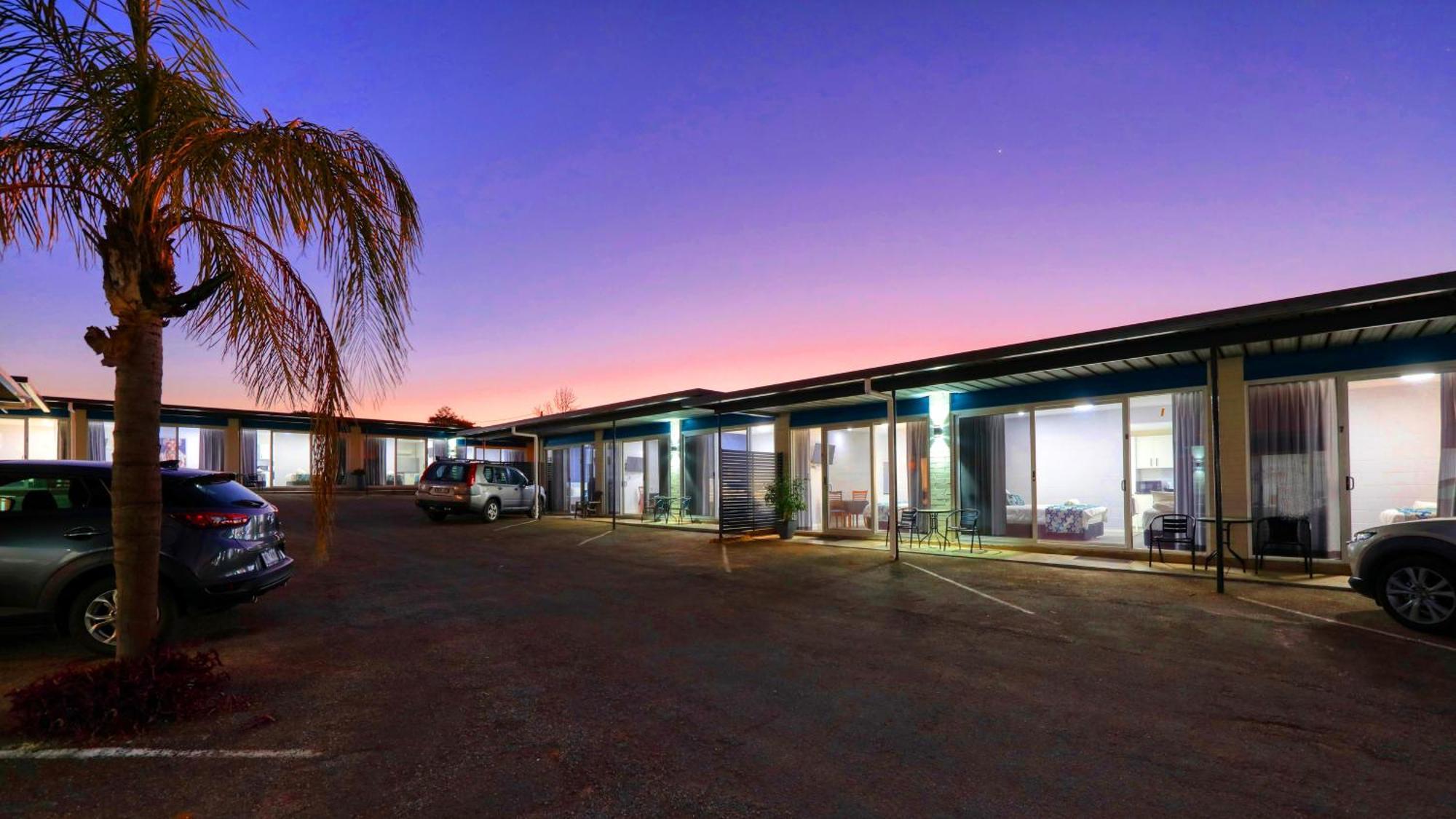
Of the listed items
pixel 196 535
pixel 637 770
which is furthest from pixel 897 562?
pixel 196 535

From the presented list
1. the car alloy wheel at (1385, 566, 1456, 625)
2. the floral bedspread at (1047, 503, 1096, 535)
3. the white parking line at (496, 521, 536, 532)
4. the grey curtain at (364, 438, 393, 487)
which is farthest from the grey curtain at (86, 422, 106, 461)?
the car alloy wheel at (1385, 566, 1456, 625)

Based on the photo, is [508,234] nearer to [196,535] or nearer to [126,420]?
[196,535]

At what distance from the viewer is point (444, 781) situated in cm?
310

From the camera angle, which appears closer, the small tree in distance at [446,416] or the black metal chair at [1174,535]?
the black metal chair at [1174,535]

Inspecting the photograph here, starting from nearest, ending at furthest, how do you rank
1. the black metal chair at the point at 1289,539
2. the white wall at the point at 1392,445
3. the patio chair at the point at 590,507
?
the white wall at the point at 1392,445 → the black metal chair at the point at 1289,539 → the patio chair at the point at 590,507

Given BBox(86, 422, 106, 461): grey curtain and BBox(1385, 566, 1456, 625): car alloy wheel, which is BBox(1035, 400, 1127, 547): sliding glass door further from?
BBox(86, 422, 106, 461): grey curtain

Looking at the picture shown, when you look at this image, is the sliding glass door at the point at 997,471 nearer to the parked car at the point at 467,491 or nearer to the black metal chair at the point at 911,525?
the black metal chair at the point at 911,525

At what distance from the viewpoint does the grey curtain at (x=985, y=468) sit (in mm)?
12688

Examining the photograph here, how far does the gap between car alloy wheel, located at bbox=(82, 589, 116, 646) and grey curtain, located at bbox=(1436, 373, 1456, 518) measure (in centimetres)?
1446

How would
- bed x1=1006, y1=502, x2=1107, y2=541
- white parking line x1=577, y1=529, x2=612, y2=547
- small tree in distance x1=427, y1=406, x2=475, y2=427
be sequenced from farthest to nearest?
small tree in distance x1=427, y1=406, x2=475, y2=427, white parking line x1=577, y1=529, x2=612, y2=547, bed x1=1006, y1=502, x2=1107, y2=541

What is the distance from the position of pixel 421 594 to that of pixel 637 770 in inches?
231

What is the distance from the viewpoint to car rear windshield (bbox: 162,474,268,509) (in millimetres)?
5617

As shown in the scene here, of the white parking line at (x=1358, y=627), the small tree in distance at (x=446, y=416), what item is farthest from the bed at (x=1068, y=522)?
the small tree in distance at (x=446, y=416)

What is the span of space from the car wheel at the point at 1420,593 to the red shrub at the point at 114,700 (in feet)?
31.1
